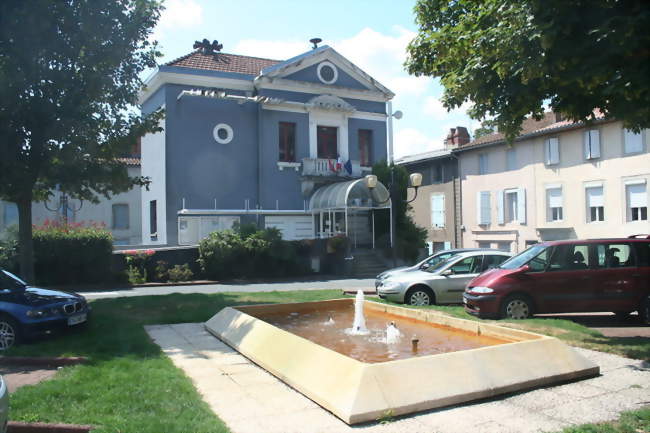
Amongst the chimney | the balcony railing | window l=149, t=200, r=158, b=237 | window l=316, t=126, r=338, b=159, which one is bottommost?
window l=149, t=200, r=158, b=237

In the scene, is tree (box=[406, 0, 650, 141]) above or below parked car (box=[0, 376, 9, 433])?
above

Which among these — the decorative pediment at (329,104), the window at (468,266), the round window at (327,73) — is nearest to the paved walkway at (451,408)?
the window at (468,266)

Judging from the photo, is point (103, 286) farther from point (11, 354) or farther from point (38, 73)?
point (11, 354)

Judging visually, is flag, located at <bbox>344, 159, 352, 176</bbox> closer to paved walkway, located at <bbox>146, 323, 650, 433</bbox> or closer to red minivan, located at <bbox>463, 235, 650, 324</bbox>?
red minivan, located at <bbox>463, 235, 650, 324</bbox>

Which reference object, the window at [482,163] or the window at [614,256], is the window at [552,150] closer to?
the window at [482,163]

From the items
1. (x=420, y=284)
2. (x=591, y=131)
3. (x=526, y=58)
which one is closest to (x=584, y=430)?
(x=526, y=58)

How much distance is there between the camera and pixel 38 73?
42.9 ft

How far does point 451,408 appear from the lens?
5.62m

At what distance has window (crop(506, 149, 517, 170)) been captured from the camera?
33.0 m

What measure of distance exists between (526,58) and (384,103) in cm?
2735

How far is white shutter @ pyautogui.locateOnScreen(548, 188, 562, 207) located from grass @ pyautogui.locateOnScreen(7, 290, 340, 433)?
2560 cm

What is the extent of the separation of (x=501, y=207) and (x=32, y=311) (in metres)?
29.2

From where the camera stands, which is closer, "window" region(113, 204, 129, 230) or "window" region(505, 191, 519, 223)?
"window" region(505, 191, 519, 223)

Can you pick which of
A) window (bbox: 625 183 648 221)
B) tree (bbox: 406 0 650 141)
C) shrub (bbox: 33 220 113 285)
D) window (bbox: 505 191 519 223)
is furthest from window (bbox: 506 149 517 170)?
tree (bbox: 406 0 650 141)
